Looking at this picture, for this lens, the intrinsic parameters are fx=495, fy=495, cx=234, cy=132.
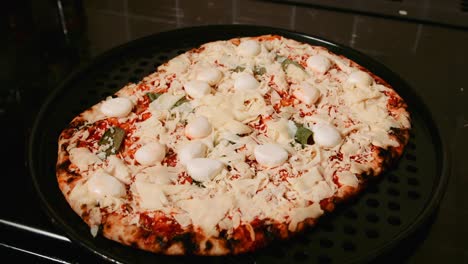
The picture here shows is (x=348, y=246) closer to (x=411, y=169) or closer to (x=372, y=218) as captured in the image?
(x=372, y=218)

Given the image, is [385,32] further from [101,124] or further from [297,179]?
[101,124]

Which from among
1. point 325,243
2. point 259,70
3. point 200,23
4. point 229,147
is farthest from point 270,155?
point 200,23

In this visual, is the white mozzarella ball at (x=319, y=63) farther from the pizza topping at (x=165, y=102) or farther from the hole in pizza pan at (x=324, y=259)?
the hole in pizza pan at (x=324, y=259)

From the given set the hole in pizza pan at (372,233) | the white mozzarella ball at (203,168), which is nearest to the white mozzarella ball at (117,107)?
the white mozzarella ball at (203,168)

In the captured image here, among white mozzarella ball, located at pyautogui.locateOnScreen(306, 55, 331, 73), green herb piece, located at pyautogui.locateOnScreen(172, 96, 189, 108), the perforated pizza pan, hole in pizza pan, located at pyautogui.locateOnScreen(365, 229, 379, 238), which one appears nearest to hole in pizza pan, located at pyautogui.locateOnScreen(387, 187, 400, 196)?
the perforated pizza pan

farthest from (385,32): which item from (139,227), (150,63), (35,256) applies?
(35,256)
